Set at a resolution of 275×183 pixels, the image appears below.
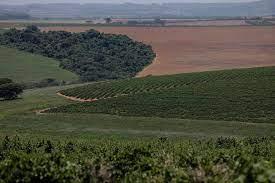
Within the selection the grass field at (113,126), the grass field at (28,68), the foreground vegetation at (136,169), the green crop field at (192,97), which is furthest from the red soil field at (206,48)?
the foreground vegetation at (136,169)

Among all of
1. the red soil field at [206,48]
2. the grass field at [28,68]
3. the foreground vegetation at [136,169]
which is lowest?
the grass field at [28,68]

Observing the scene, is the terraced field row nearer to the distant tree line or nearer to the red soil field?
the red soil field

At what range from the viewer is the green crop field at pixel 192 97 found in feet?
166

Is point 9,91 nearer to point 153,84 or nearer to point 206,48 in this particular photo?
point 153,84

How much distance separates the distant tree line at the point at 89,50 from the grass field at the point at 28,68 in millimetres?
2558

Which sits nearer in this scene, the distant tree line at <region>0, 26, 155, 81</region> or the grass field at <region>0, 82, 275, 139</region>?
the grass field at <region>0, 82, 275, 139</region>

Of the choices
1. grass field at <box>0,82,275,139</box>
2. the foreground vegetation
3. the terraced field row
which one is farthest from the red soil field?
the foreground vegetation

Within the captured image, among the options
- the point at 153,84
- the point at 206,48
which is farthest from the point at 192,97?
the point at 206,48

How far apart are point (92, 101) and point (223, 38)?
8109cm

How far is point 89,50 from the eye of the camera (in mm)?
113375

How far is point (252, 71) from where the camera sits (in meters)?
72.7

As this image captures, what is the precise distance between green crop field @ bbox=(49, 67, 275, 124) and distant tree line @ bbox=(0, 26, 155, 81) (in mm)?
23793

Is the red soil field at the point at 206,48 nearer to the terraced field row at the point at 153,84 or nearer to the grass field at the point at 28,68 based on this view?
the grass field at the point at 28,68

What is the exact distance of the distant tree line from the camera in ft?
319
